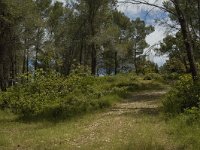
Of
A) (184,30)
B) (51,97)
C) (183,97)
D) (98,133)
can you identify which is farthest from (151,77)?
(98,133)

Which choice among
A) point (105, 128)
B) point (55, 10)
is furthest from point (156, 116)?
point (55, 10)

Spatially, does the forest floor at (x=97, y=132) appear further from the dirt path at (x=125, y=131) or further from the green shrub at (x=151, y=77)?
the green shrub at (x=151, y=77)

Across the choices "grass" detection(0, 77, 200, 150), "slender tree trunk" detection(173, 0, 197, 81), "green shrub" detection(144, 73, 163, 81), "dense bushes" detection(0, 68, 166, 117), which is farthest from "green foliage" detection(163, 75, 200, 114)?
"green shrub" detection(144, 73, 163, 81)

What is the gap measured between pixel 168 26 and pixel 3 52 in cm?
1787

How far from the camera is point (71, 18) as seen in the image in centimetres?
5000

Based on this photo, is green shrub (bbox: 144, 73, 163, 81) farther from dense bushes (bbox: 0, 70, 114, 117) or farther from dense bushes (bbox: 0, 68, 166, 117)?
dense bushes (bbox: 0, 70, 114, 117)

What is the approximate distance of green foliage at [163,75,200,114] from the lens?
50.9 feet

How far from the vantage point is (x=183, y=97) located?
1611 centimetres

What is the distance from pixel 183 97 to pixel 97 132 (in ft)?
13.7

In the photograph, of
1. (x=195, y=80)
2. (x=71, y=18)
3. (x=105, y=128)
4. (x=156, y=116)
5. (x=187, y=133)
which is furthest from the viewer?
(x=71, y=18)

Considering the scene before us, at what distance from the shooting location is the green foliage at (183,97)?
50.9ft

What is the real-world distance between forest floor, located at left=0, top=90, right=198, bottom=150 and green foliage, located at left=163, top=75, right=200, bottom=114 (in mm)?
598

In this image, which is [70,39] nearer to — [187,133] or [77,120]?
[77,120]

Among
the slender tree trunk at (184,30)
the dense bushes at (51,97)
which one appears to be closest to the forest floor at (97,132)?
the dense bushes at (51,97)
